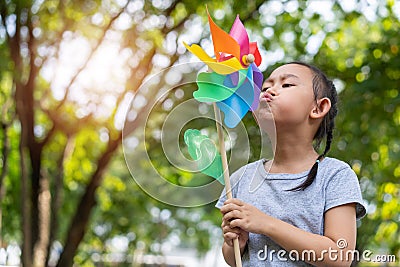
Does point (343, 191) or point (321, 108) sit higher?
point (321, 108)

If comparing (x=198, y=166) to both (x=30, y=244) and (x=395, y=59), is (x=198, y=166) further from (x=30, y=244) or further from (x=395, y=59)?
(x=30, y=244)

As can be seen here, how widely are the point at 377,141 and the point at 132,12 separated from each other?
150 cm

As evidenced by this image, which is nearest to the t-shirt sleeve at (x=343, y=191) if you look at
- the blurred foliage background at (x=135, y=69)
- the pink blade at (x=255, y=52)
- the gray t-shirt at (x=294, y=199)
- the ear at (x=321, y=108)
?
the gray t-shirt at (x=294, y=199)

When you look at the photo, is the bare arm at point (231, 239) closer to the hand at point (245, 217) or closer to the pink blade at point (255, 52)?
the hand at point (245, 217)

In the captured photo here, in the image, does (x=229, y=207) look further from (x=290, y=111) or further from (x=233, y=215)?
(x=290, y=111)

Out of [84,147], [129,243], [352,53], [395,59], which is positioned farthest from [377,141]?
A: [129,243]

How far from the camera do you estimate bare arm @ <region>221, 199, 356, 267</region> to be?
0.98 metres

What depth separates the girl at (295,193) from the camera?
3.26ft

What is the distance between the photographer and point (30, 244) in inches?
152

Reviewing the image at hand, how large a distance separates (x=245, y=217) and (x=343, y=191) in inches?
6.5

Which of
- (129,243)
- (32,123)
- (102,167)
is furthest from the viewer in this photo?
(129,243)

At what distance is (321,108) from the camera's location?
113 centimetres

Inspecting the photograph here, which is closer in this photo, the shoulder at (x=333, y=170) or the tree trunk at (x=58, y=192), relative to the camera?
the shoulder at (x=333, y=170)

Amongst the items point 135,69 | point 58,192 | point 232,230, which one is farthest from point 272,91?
point 58,192
